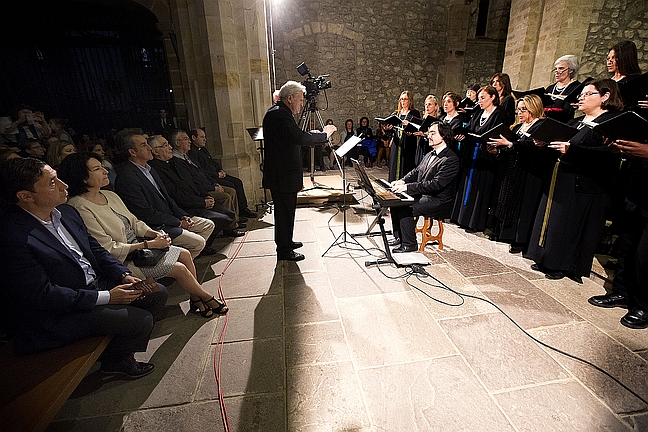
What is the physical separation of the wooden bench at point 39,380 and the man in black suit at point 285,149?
1.92 meters

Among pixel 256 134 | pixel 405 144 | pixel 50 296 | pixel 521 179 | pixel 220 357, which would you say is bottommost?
pixel 220 357

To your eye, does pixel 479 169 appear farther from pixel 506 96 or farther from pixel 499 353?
pixel 499 353

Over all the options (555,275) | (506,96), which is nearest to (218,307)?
(555,275)

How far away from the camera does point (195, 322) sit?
247cm

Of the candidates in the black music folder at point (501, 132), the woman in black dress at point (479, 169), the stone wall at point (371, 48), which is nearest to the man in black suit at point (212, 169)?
the woman in black dress at point (479, 169)

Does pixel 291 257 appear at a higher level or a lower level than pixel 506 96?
lower

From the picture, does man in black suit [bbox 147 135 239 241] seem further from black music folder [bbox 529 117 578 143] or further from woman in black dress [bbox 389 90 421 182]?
black music folder [bbox 529 117 578 143]

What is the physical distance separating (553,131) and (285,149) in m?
2.38

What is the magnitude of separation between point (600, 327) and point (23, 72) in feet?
32.2

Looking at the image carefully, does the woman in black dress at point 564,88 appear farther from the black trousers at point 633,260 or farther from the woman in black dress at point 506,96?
the black trousers at point 633,260

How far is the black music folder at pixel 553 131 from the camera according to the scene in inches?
99.3

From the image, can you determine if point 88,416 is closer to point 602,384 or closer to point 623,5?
point 602,384

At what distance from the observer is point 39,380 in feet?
4.80

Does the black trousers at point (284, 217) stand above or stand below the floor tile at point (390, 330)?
above
